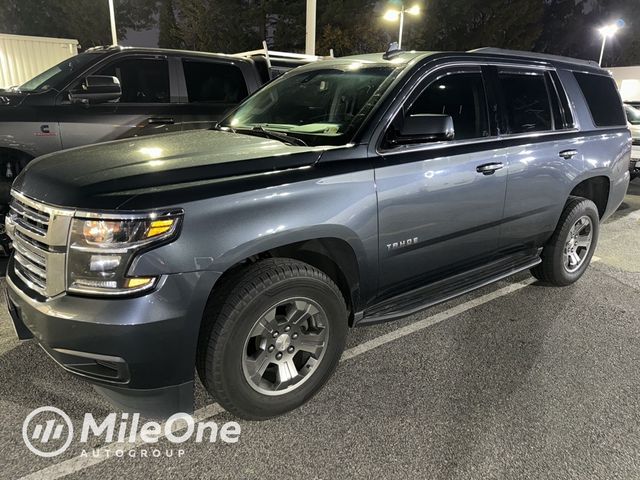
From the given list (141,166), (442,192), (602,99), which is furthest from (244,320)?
(602,99)

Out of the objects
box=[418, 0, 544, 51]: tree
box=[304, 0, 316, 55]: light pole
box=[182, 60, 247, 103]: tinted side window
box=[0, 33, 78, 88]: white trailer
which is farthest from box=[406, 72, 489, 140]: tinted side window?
box=[418, 0, 544, 51]: tree

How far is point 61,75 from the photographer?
5277 mm

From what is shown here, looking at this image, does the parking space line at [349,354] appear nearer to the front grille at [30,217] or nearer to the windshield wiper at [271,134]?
the front grille at [30,217]

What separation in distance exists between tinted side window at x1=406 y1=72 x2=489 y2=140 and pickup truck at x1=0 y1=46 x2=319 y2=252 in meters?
3.21

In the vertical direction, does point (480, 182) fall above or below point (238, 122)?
below

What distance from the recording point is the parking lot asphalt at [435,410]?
7.88 feet

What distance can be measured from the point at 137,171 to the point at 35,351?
172 centimetres

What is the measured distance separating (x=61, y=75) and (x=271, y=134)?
10.9 feet

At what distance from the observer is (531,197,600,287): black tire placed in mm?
4309

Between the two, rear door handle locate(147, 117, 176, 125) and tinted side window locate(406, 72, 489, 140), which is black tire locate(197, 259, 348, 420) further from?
rear door handle locate(147, 117, 176, 125)

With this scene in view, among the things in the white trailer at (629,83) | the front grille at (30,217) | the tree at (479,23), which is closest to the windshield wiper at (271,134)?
the front grille at (30,217)

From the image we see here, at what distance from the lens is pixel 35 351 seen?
3.34 metres

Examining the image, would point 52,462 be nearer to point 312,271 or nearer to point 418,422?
point 312,271

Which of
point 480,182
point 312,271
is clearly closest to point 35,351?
point 312,271
